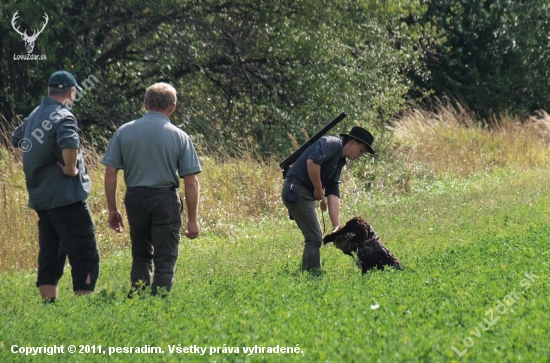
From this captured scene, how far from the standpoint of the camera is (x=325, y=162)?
9797 millimetres

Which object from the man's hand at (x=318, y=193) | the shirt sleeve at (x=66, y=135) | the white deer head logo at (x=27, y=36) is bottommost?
the man's hand at (x=318, y=193)

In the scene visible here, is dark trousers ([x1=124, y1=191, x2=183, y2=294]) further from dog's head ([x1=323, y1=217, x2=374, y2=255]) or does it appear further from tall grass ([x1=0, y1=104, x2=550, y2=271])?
tall grass ([x1=0, y1=104, x2=550, y2=271])

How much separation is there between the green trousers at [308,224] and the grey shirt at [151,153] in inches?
84.0

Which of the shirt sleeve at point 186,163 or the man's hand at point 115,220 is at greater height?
the shirt sleeve at point 186,163

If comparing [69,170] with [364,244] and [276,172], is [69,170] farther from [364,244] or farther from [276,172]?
[276,172]

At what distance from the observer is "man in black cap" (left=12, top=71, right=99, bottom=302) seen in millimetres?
8039

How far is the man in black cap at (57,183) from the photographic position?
316 inches

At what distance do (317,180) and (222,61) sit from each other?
12037mm

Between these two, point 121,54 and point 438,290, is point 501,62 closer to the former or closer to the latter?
point 121,54

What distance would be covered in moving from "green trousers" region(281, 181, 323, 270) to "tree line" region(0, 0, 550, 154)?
8943mm

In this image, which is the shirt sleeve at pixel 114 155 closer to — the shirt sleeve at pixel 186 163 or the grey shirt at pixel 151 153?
the grey shirt at pixel 151 153

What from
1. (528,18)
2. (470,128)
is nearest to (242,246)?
(470,128)

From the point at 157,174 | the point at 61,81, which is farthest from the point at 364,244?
the point at 61,81

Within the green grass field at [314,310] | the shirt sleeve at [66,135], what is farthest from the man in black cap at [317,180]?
the shirt sleeve at [66,135]
